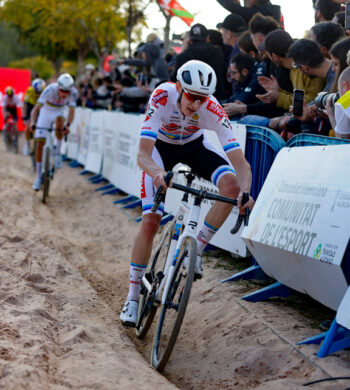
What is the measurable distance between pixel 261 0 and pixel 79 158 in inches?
406

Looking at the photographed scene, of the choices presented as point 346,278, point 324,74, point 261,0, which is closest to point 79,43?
point 261,0

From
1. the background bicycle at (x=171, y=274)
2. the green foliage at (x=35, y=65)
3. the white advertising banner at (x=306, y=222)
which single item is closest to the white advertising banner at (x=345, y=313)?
the white advertising banner at (x=306, y=222)

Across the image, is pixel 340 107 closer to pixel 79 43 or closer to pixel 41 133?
pixel 41 133

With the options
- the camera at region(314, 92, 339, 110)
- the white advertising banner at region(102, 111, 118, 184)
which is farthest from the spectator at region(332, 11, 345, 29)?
the white advertising banner at region(102, 111, 118, 184)

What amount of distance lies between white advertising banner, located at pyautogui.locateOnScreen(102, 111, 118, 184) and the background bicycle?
8632 millimetres

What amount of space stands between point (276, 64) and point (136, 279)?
128 inches

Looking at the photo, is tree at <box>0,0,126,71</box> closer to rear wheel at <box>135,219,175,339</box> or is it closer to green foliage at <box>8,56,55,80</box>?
rear wheel at <box>135,219,175,339</box>

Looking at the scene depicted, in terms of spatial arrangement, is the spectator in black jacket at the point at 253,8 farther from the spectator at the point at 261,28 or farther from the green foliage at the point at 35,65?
the green foliage at the point at 35,65

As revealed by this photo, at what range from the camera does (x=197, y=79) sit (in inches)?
198

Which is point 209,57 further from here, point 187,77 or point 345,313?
point 345,313

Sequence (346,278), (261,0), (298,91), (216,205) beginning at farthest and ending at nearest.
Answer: (261,0) → (298,91) → (216,205) → (346,278)

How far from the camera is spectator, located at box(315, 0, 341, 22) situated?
26.1 feet

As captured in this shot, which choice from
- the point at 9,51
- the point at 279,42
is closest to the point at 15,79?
the point at 279,42

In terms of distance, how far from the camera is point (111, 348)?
4.92 meters
